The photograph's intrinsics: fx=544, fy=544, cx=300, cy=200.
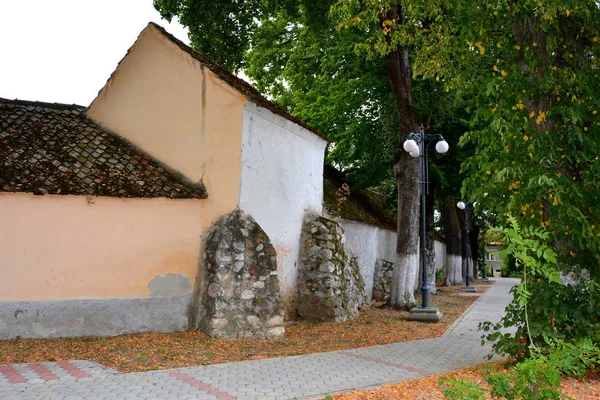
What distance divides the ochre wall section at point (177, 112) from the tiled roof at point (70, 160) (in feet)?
1.03

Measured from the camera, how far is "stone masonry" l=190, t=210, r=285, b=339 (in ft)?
33.2

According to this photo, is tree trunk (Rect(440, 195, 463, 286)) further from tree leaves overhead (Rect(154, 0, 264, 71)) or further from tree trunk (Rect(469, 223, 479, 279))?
tree leaves overhead (Rect(154, 0, 264, 71))

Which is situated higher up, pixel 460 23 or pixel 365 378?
pixel 460 23

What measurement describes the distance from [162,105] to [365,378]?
7339mm

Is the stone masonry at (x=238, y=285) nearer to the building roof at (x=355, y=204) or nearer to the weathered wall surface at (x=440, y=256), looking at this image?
the building roof at (x=355, y=204)

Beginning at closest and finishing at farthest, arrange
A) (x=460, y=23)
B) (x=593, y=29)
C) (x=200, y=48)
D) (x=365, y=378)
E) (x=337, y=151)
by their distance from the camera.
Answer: (x=365, y=378), (x=593, y=29), (x=460, y=23), (x=200, y=48), (x=337, y=151)

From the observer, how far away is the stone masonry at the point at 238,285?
10.1 metres

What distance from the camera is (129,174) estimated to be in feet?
35.5

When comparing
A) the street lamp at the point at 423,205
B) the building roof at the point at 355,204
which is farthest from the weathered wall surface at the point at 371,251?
the street lamp at the point at 423,205

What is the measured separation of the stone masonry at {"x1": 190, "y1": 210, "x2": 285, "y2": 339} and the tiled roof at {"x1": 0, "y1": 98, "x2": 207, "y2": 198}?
3.54 ft

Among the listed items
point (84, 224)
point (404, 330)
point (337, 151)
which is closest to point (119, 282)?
point (84, 224)

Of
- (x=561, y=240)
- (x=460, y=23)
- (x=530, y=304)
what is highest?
(x=460, y=23)

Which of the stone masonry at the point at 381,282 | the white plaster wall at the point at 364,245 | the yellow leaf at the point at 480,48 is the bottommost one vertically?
the stone masonry at the point at 381,282

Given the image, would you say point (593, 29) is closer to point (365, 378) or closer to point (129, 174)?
point (365, 378)
